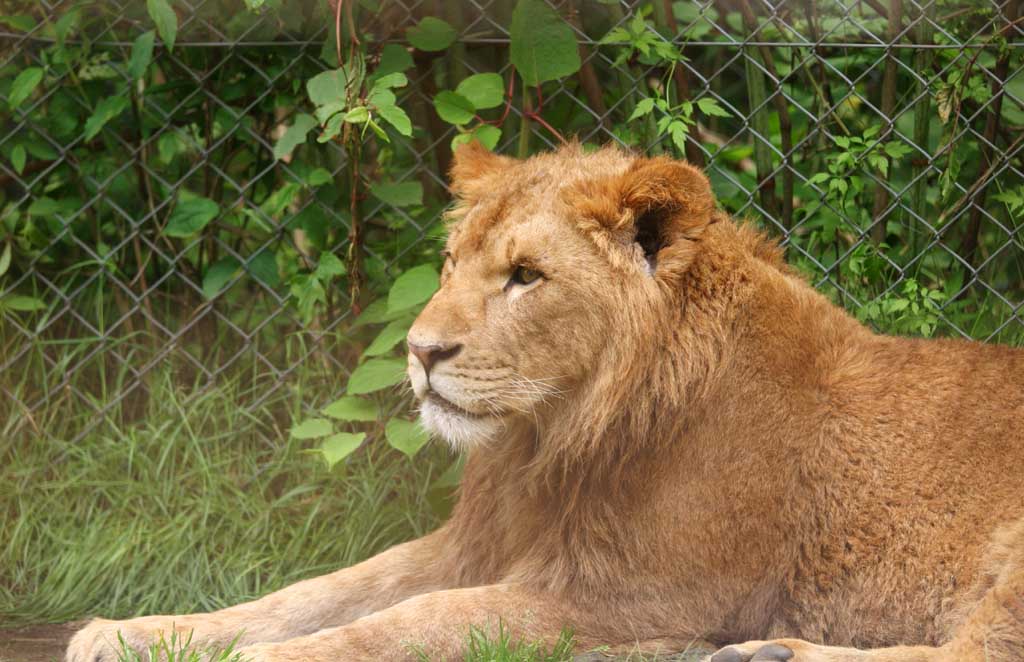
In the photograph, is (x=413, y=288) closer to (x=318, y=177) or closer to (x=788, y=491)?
(x=318, y=177)

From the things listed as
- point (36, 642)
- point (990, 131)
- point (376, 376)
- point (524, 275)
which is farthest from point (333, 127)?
point (990, 131)

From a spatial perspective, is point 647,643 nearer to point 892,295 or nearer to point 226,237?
point 892,295

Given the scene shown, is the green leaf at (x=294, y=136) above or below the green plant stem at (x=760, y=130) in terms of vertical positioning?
below

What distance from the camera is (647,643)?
10.2 feet

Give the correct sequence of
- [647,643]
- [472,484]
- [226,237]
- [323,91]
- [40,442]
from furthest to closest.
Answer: [226,237], [40,442], [323,91], [472,484], [647,643]

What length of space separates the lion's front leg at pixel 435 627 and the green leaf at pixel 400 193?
60.3 inches

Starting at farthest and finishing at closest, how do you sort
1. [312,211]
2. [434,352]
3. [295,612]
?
1. [312,211]
2. [295,612]
3. [434,352]

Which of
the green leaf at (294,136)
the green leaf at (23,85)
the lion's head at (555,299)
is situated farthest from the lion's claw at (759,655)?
the green leaf at (23,85)

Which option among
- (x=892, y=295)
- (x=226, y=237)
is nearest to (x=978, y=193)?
(x=892, y=295)

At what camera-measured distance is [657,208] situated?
315 cm

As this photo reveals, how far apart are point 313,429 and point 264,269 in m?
0.80

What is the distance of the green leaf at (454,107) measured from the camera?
13.2 ft

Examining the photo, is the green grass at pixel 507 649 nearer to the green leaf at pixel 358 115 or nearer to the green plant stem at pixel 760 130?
the green leaf at pixel 358 115

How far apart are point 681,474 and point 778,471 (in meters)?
0.25
